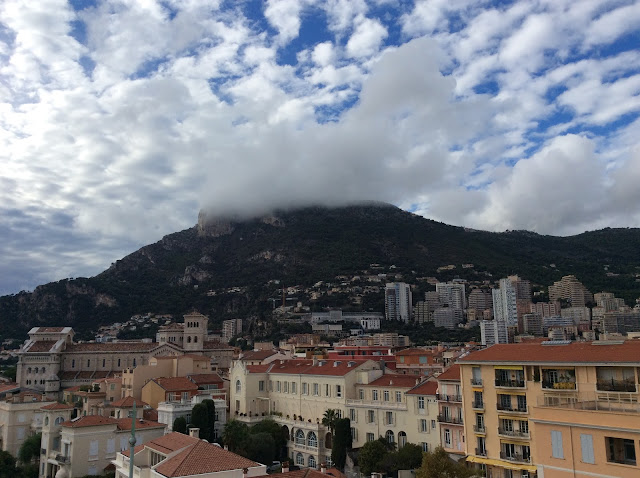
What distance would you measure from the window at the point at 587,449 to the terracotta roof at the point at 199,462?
665 inches

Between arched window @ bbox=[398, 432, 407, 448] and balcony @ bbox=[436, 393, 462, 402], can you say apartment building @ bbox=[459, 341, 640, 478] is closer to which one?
balcony @ bbox=[436, 393, 462, 402]

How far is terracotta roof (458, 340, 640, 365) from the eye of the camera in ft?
97.2

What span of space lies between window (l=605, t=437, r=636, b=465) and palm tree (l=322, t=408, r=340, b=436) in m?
35.2

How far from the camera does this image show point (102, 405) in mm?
57062

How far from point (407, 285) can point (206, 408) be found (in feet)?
474

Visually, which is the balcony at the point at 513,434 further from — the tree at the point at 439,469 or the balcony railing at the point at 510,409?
the tree at the point at 439,469

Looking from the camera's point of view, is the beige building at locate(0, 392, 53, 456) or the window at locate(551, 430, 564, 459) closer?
the window at locate(551, 430, 564, 459)

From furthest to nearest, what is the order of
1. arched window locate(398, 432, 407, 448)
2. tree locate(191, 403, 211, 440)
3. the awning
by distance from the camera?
tree locate(191, 403, 211, 440), arched window locate(398, 432, 407, 448), the awning

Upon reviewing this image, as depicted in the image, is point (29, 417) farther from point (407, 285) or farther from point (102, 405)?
point (407, 285)

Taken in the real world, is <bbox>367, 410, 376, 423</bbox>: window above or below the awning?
above

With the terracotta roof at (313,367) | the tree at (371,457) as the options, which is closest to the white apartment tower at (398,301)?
the terracotta roof at (313,367)

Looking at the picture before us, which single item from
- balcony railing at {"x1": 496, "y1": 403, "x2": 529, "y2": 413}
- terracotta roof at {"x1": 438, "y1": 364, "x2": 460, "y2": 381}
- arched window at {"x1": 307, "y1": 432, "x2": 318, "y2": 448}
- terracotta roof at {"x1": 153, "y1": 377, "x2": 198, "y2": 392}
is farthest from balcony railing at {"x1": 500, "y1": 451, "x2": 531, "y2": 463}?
terracotta roof at {"x1": 153, "y1": 377, "x2": 198, "y2": 392}

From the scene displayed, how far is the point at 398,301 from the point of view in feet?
632

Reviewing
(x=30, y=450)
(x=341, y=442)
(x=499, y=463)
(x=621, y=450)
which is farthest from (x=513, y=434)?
(x=30, y=450)
